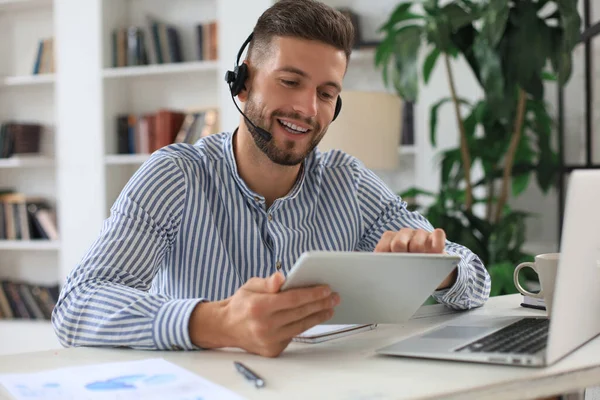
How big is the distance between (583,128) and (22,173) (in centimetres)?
328

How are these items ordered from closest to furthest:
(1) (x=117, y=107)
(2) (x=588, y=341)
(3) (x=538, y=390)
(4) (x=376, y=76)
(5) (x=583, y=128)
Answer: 1. (3) (x=538, y=390)
2. (2) (x=588, y=341)
3. (5) (x=583, y=128)
4. (4) (x=376, y=76)
5. (1) (x=117, y=107)

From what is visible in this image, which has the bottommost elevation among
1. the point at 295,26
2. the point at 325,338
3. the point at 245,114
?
the point at 325,338

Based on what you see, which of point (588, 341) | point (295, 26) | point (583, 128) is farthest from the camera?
point (583, 128)

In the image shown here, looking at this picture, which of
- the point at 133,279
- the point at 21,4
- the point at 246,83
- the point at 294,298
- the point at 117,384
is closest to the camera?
the point at 117,384

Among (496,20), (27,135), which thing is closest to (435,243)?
(496,20)

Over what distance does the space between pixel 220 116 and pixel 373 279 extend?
2.92 m

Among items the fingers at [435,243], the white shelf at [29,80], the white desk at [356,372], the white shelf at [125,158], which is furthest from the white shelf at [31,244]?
the fingers at [435,243]

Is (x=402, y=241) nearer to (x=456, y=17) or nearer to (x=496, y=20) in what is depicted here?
(x=496, y=20)

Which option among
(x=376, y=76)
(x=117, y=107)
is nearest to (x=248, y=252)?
(x=376, y=76)

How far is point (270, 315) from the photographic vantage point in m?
0.92

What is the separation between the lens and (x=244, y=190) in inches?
58.7

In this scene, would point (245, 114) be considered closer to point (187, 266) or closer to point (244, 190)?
point (244, 190)

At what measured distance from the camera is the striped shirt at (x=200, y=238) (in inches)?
41.7

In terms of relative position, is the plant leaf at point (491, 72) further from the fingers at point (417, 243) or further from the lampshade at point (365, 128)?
the fingers at point (417, 243)
